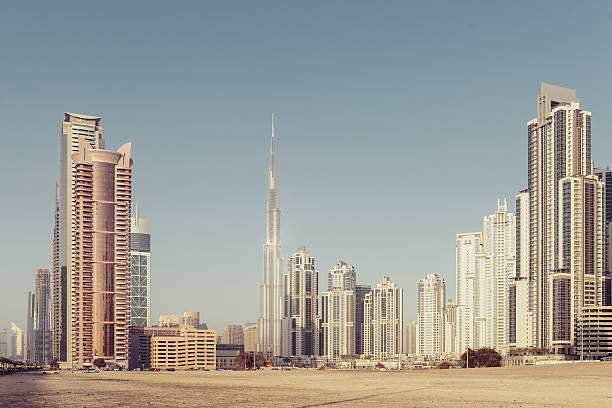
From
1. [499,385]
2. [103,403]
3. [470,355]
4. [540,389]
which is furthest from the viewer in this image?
[470,355]

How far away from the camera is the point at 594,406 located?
121 feet

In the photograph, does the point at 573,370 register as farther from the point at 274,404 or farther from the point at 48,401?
the point at 48,401

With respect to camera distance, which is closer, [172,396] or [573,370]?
[172,396]

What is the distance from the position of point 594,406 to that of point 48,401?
2921 cm

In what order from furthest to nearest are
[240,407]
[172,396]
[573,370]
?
[573,370] < [172,396] < [240,407]

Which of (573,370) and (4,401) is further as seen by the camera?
(573,370)

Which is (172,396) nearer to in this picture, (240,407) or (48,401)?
(48,401)

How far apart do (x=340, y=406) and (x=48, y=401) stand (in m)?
17.2

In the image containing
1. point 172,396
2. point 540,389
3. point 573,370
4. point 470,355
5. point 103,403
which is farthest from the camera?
point 470,355

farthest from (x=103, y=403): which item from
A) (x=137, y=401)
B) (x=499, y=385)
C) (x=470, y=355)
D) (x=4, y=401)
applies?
(x=470, y=355)

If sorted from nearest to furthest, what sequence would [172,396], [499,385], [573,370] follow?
[172,396] < [499,385] < [573,370]

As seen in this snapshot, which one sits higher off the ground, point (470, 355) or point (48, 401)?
point (48, 401)

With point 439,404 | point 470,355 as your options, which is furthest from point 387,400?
point 470,355

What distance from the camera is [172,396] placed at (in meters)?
47.2
